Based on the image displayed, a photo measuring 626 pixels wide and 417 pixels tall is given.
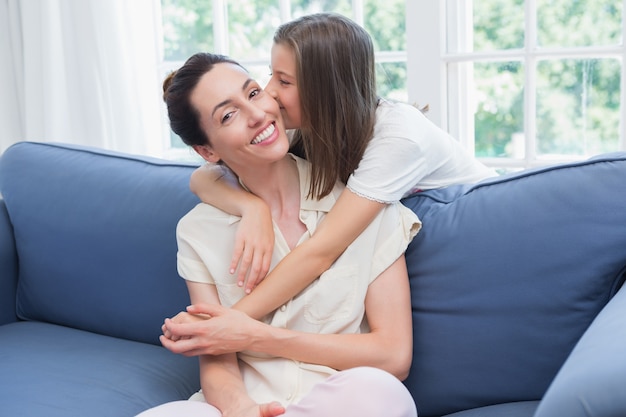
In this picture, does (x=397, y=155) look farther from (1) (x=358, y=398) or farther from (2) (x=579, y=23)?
(2) (x=579, y=23)

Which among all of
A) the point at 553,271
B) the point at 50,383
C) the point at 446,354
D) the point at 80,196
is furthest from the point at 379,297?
the point at 80,196

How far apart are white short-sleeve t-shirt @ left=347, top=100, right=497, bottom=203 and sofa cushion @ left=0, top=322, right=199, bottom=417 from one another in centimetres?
68

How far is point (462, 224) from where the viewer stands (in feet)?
5.69

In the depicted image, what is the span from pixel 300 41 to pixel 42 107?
1.74m

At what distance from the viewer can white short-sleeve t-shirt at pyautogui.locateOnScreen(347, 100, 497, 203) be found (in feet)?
5.48

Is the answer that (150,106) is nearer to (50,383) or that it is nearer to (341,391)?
(50,383)

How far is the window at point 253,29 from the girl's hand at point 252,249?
1098 mm

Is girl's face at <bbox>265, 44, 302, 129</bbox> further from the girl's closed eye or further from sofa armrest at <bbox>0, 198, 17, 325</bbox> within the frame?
sofa armrest at <bbox>0, 198, 17, 325</bbox>

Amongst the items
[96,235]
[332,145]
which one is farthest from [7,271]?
[332,145]

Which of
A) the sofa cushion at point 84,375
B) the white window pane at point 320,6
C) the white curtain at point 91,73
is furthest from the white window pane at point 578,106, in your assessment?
the white curtain at point 91,73

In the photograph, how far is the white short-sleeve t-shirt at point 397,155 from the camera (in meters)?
1.67

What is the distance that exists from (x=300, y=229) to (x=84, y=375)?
2.09 feet

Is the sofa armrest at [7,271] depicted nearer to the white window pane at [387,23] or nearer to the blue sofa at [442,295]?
the blue sofa at [442,295]

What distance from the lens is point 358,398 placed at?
57.2 inches
